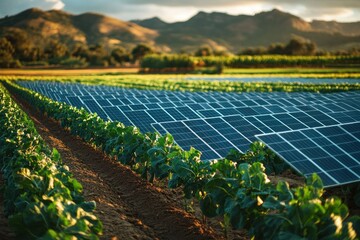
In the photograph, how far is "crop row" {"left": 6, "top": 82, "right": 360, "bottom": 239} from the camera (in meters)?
5.50

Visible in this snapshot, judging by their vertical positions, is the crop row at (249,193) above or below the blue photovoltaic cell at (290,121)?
above

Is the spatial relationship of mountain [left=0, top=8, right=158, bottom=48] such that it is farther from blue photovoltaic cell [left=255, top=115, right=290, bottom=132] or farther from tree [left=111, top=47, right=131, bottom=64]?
blue photovoltaic cell [left=255, top=115, right=290, bottom=132]

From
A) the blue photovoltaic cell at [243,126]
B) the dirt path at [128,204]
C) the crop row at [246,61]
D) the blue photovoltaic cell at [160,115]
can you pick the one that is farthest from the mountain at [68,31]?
the dirt path at [128,204]

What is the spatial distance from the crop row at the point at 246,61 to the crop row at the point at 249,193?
71908mm

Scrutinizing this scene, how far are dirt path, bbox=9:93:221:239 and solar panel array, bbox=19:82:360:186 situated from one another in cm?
238

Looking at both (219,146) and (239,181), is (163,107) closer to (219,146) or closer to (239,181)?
(219,146)

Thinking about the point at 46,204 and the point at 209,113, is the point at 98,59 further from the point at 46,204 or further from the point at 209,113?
the point at 46,204

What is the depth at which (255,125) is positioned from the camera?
51.6ft

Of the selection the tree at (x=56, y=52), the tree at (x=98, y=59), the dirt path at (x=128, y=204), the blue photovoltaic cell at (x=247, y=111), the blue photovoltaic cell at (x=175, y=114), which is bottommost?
the dirt path at (x=128, y=204)

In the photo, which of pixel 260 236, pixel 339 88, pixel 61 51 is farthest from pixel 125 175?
pixel 61 51

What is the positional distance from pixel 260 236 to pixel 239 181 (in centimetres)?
119

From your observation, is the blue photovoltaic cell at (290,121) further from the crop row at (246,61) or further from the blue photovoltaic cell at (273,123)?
the crop row at (246,61)

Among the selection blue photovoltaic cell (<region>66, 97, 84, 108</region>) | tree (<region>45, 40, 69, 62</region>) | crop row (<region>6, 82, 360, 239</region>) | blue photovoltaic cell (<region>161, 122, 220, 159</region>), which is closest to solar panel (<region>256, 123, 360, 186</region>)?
crop row (<region>6, 82, 360, 239</region>)

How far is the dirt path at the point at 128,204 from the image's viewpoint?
863 centimetres
